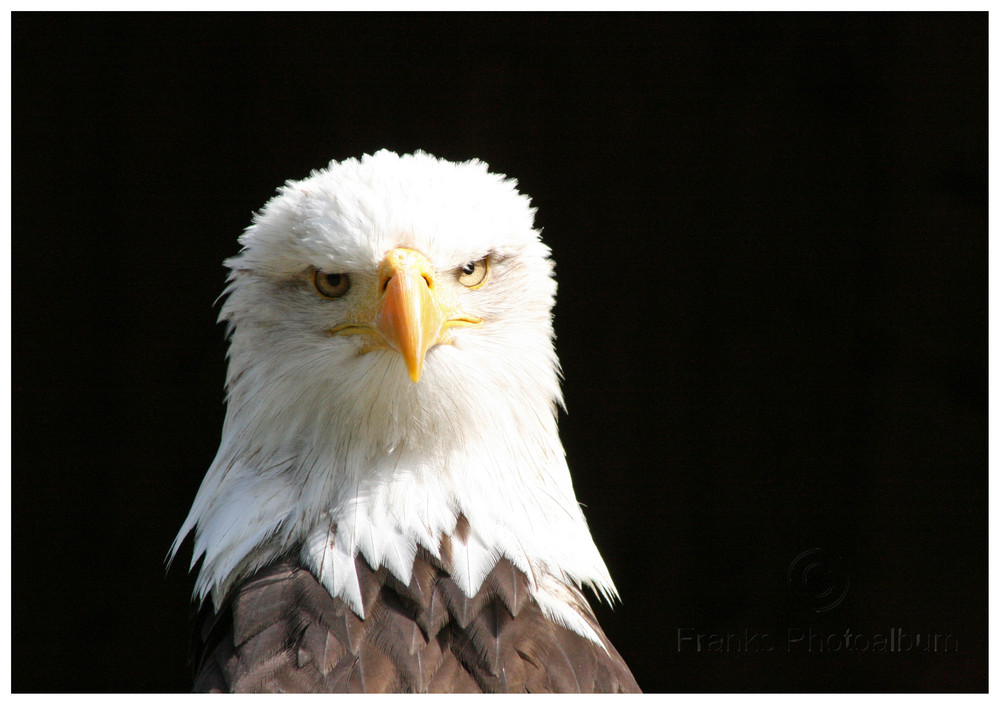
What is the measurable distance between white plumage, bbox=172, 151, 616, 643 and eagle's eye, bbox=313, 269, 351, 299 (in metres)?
0.02

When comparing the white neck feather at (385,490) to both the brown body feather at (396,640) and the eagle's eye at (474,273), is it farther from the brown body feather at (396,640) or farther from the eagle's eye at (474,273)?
the eagle's eye at (474,273)

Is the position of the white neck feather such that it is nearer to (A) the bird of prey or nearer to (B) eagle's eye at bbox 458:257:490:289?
(A) the bird of prey

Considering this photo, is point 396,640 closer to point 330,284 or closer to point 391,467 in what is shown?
point 391,467

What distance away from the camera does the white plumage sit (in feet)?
6.32

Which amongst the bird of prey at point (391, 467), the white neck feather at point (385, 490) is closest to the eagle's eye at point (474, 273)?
the bird of prey at point (391, 467)

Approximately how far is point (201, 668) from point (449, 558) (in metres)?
0.59

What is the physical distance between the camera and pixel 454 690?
178 cm

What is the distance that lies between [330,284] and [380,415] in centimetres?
32

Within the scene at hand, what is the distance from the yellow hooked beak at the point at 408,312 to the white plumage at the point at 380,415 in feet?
0.04

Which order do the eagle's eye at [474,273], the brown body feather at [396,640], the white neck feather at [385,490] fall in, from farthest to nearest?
1. the eagle's eye at [474,273]
2. the white neck feather at [385,490]
3. the brown body feather at [396,640]

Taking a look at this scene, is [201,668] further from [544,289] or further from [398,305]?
[544,289]

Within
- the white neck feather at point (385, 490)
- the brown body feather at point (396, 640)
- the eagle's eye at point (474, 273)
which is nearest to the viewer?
the brown body feather at point (396, 640)

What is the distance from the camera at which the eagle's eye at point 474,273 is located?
2066mm

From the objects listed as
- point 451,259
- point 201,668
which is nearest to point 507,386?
point 451,259
